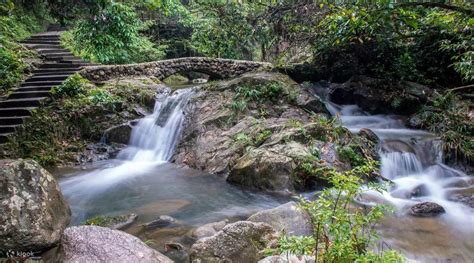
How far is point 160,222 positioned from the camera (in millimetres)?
5055

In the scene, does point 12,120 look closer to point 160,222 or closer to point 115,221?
point 115,221

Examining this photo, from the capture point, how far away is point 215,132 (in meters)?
8.88

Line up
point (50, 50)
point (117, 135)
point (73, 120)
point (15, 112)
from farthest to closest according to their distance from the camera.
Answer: point (50, 50) < point (117, 135) < point (73, 120) < point (15, 112)

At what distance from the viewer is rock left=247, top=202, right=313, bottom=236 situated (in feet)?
12.9

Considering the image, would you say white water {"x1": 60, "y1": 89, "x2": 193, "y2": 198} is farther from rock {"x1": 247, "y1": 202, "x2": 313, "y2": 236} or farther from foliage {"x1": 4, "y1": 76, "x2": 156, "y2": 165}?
rock {"x1": 247, "y1": 202, "x2": 313, "y2": 236}


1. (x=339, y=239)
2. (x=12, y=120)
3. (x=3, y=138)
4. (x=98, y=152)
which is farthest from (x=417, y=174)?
(x=12, y=120)

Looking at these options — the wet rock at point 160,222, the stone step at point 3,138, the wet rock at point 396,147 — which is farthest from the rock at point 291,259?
the stone step at point 3,138

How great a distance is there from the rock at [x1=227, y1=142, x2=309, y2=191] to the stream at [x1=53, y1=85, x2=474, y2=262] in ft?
0.78

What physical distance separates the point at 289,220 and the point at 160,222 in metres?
1.96

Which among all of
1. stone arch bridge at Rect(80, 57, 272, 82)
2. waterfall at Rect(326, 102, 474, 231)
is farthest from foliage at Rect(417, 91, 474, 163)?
stone arch bridge at Rect(80, 57, 272, 82)

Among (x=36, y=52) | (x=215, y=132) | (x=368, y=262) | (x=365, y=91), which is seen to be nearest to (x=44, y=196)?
(x=368, y=262)

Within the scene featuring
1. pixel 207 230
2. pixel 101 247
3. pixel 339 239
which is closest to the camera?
pixel 339 239

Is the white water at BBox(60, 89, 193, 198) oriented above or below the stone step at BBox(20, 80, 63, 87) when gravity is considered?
below

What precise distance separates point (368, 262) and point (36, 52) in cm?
1394
